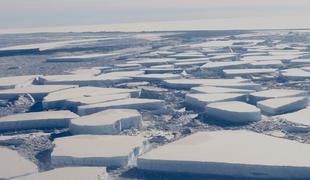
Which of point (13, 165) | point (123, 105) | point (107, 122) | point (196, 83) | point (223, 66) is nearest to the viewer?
point (13, 165)

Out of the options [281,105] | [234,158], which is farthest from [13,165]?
[281,105]

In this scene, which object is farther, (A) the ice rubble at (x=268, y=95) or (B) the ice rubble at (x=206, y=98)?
(A) the ice rubble at (x=268, y=95)

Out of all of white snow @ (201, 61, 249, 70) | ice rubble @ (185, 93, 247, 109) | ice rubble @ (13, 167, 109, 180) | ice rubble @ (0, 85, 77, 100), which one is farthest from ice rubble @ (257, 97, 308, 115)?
white snow @ (201, 61, 249, 70)

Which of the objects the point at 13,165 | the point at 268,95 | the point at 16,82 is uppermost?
the point at 268,95

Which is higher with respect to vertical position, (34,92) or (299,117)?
(299,117)

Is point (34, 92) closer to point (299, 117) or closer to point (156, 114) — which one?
point (156, 114)

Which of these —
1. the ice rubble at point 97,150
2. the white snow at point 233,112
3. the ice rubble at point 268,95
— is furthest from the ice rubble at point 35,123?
the ice rubble at point 268,95

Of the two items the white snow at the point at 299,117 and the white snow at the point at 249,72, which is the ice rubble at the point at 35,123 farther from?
the white snow at the point at 249,72

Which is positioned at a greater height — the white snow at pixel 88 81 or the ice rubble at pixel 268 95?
the ice rubble at pixel 268 95
